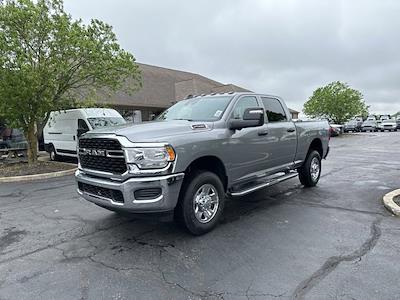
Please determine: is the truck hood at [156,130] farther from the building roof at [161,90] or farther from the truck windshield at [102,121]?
the building roof at [161,90]

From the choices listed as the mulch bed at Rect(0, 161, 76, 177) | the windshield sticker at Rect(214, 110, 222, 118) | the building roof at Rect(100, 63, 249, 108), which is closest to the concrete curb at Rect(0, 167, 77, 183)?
the mulch bed at Rect(0, 161, 76, 177)

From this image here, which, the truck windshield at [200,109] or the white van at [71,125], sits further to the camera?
the white van at [71,125]

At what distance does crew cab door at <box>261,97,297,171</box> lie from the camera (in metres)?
6.27

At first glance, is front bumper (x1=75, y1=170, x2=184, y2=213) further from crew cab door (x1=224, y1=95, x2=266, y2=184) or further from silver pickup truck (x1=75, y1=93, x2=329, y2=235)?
crew cab door (x1=224, y1=95, x2=266, y2=184)

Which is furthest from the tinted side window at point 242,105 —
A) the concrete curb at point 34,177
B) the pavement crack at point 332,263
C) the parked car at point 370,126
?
the parked car at point 370,126

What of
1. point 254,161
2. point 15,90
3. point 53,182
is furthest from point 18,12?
point 254,161

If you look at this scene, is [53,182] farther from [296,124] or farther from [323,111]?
[323,111]

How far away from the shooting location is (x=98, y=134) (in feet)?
15.3

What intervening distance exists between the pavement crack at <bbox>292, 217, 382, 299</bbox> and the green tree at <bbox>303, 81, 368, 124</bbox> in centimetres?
3597

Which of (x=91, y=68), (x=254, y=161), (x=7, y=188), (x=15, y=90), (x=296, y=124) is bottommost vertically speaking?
(x=7, y=188)

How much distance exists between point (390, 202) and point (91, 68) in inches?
398

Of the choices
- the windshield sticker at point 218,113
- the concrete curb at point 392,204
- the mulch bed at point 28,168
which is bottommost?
the mulch bed at point 28,168

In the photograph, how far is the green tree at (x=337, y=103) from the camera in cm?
3778

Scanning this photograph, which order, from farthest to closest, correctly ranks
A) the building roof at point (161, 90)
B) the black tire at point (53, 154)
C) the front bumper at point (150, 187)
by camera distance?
1. the building roof at point (161, 90)
2. the black tire at point (53, 154)
3. the front bumper at point (150, 187)
